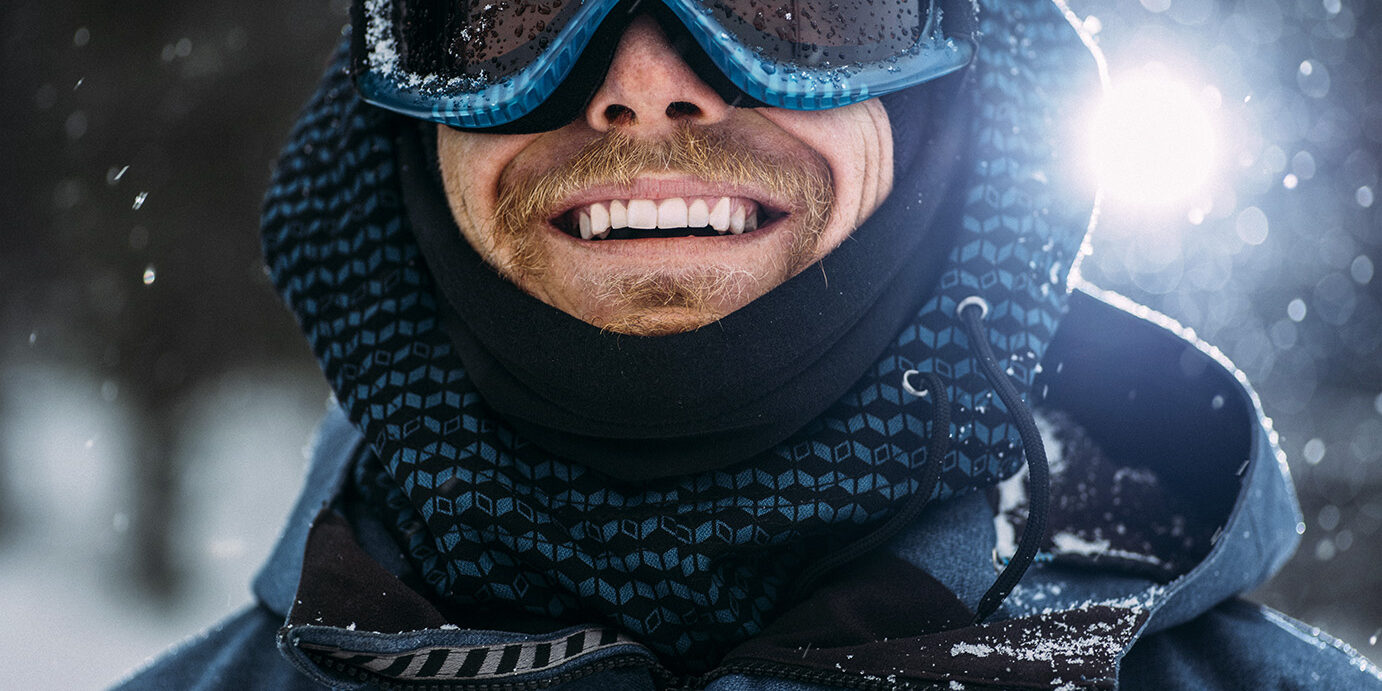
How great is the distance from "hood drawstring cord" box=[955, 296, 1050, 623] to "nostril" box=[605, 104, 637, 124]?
563 mm

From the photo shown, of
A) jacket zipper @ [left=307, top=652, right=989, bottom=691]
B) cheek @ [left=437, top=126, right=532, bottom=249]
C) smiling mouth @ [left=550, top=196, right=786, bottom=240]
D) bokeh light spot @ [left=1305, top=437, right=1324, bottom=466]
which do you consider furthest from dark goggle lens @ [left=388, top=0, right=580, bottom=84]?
bokeh light spot @ [left=1305, top=437, right=1324, bottom=466]

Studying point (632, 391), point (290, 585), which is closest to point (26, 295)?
point (290, 585)

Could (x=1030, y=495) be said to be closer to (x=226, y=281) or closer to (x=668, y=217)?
(x=668, y=217)

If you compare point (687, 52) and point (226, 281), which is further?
point (226, 281)

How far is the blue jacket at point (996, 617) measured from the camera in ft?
3.79

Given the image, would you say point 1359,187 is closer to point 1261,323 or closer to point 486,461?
point 1261,323

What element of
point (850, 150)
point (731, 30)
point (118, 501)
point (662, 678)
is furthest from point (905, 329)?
point (118, 501)

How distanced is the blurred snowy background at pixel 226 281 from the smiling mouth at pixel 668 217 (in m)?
4.96

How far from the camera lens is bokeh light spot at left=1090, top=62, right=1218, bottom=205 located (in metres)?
5.29

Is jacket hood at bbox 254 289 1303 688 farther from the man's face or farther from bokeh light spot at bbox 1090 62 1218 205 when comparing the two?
bokeh light spot at bbox 1090 62 1218 205

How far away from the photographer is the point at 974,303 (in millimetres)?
1398

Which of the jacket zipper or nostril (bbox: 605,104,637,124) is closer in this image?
the jacket zipper

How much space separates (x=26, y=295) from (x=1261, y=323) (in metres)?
8.61

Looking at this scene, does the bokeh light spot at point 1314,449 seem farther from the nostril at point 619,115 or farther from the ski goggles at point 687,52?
the nostril at point 619,115
